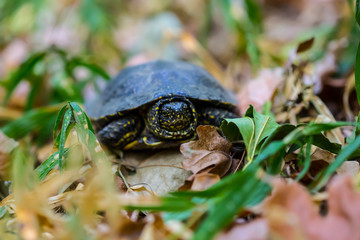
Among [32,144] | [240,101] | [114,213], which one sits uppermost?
[114,213]

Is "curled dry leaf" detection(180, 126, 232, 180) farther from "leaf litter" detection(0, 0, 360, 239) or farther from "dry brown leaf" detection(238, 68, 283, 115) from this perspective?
"dry brown leaf" detection(238, 68, 283, 115)

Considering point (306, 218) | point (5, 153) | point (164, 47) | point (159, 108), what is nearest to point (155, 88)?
point (159, 108)

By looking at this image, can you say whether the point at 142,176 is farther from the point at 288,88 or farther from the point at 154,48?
the point at 154,48

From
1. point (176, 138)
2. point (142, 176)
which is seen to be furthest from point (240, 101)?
point (142, 176)

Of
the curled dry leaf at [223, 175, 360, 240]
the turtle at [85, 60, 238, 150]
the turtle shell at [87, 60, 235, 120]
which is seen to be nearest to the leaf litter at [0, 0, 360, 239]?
the curled dry leaf at [223, 175, 360, 240]

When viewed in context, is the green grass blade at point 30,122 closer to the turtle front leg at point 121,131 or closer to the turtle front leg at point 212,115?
the turtle front leg at point 121,131

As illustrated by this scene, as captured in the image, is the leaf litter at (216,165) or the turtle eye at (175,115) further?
the turtle eye at (175,115)

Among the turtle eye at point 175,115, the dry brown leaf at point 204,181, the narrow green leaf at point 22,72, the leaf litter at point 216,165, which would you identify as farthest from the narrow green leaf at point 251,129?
the narrow green leaf at point 22,72
